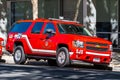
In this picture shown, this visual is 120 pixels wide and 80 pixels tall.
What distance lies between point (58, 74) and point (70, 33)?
415cm

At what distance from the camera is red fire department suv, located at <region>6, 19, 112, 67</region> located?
60.7 feet

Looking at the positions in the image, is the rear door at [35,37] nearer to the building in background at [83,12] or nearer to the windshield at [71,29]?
the windshield at [71,29]

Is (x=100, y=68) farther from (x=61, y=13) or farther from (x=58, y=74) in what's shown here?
(x=61, y=13)

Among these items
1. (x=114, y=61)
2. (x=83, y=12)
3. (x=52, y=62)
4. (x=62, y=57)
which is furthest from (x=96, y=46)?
(x=83, y=12)

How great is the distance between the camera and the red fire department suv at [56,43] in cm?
1852

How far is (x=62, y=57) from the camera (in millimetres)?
18891

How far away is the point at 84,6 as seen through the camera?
92.0 feet

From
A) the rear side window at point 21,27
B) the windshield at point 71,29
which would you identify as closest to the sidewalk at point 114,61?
the windshield at point 71,29

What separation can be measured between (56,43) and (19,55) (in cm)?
246

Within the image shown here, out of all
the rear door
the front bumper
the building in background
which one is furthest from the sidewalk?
the building in background

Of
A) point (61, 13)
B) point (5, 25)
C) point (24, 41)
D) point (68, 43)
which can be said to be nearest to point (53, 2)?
point (61, 13)

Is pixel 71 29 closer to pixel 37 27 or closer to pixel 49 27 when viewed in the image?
pixel 49 27

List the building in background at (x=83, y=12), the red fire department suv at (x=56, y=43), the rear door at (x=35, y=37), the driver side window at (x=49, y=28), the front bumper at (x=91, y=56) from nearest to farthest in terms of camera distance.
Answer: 1. the front bumper at (x=91, y=56)
2. the red fire department suv at (x=56, y=43)
3. the driver side window at (x=49, y=28)
4. the rear door at (x=35, y=37)
5. the building in background at (x=83, y=12)

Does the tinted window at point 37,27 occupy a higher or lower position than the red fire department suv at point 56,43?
higher
